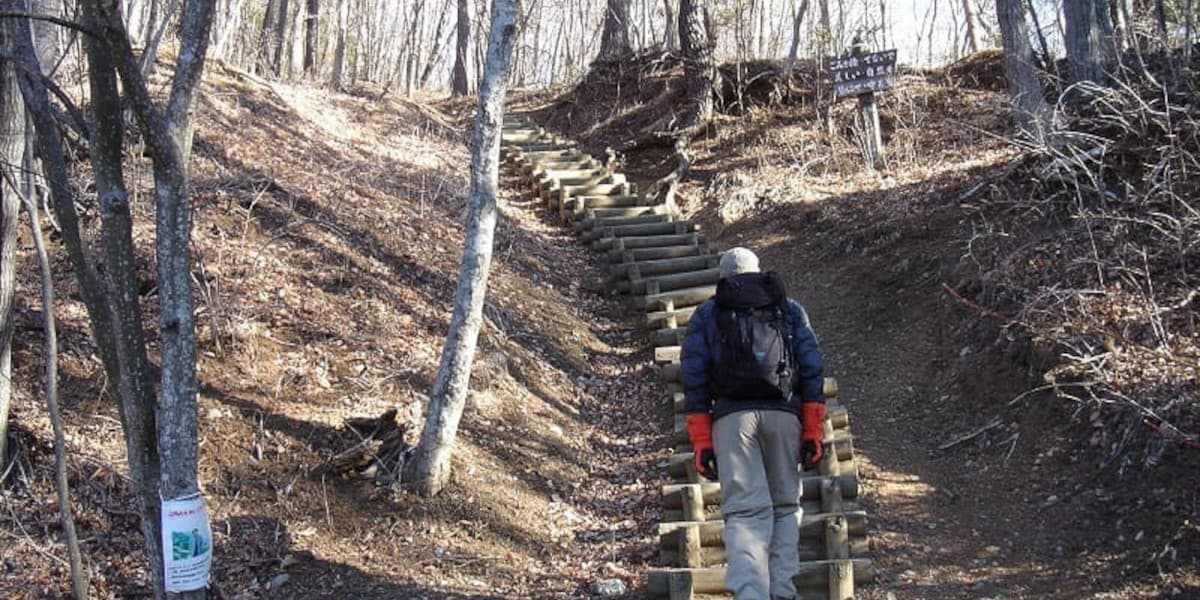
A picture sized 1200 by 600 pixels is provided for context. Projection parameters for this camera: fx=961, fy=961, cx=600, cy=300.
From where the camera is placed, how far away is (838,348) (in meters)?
9.96

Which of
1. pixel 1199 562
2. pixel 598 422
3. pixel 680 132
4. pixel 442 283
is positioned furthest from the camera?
pixel 680 132

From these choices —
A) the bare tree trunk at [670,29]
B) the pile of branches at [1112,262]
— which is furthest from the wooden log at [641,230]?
the bare tree trunk at [670,29]

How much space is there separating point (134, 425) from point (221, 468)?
72.3 inches

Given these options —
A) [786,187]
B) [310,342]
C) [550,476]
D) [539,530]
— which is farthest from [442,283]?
[786,187]

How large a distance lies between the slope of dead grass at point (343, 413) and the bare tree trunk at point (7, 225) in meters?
0.41

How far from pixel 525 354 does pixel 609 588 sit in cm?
353

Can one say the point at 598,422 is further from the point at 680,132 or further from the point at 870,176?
the point at 680,132

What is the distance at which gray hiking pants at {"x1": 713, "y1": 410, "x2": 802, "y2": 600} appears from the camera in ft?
16.9

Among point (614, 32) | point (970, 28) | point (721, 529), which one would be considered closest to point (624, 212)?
point (721, 529)

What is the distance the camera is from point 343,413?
282 inches

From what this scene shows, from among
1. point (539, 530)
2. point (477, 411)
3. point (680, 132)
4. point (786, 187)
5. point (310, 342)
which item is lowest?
point (539, 530)

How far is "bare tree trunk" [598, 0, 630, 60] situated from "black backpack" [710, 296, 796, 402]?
17.2m

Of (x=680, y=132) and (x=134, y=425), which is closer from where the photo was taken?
(x=134, y=425)

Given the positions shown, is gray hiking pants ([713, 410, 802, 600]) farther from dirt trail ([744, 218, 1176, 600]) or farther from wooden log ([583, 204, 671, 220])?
wooden log ([583, 204, 671, 220])
